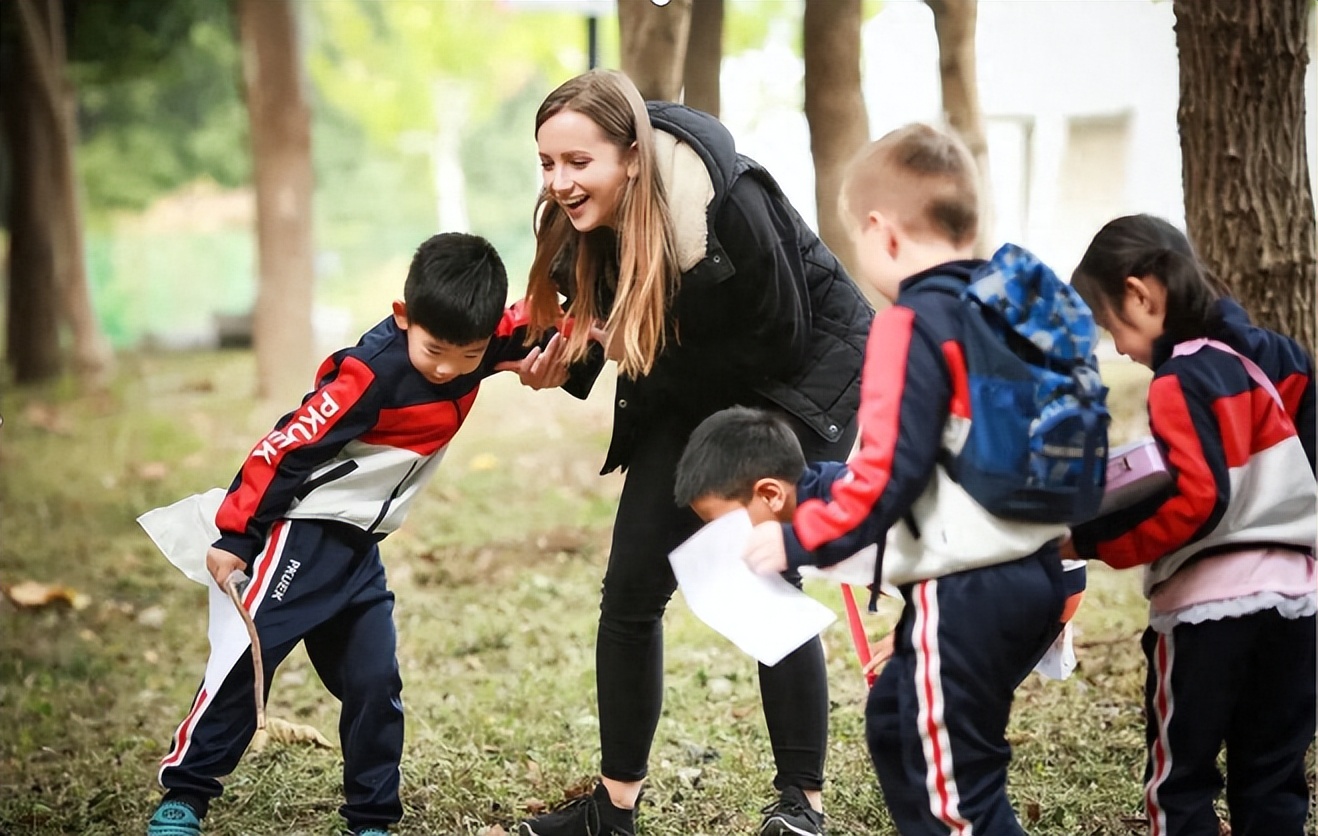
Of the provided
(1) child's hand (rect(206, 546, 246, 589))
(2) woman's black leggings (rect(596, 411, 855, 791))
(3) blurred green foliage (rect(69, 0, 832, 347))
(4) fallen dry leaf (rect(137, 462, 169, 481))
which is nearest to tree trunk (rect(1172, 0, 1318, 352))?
Result: (2) woman's black leggings (rect(596, 411, 855, 791))

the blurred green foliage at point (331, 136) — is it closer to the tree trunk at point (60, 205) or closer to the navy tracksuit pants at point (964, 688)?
the tree trunk at point (60, 205)

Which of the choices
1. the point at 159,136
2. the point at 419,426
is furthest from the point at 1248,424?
the point at 159,136

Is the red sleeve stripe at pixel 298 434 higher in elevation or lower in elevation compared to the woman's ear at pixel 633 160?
lower

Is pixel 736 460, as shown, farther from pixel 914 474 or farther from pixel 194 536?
pixel 194 536

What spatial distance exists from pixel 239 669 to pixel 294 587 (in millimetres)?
180

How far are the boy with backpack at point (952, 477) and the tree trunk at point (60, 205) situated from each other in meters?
9.35

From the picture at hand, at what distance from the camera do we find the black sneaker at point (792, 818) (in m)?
2.69

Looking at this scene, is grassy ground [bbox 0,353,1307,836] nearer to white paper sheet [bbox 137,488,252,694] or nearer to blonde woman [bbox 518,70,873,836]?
blonde woman [bbox 518,70,873,836]

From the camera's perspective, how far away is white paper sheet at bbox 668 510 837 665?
2154mm

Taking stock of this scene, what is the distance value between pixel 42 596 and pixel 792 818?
3.67m

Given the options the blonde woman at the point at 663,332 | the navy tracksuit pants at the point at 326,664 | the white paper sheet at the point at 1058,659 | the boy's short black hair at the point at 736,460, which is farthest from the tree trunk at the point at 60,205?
the white paper sheet at the point at 1058,659

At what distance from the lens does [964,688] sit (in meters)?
2.03

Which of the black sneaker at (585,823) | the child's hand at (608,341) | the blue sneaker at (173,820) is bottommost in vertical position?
the black sneaker at (585,823)

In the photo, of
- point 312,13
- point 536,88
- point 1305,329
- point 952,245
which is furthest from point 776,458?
point 312,13
